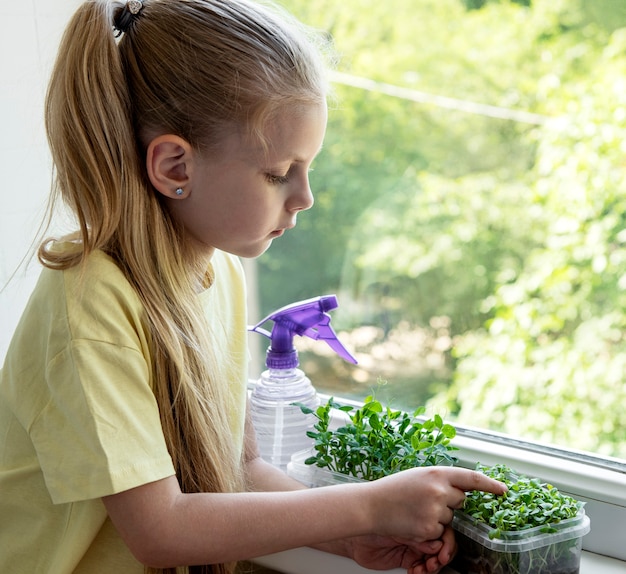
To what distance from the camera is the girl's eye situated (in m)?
→ 0.82

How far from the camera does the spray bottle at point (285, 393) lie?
108cm

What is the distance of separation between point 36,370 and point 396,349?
770mm

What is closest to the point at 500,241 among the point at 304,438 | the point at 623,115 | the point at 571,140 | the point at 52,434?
the point at 571,140

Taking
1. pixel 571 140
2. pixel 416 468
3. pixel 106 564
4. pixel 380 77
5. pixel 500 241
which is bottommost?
pixel 106 564

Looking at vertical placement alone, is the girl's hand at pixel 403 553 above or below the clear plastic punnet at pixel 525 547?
below

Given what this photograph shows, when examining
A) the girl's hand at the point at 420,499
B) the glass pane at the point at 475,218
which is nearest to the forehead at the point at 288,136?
the girl's hand at the point at 420,499

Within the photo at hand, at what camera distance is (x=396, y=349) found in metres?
1.45

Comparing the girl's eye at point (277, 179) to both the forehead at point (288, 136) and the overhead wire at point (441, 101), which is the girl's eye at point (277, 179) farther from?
the overhead wire at point (441, 101)

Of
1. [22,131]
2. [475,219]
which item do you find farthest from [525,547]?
[475,219]

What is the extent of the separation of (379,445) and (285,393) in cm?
24

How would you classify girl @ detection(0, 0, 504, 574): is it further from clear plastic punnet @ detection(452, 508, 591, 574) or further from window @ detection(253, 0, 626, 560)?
window @ detection(253, 0, 626, 560)

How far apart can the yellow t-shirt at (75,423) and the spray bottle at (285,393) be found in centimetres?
29

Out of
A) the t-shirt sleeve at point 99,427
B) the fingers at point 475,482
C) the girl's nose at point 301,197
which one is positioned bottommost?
the fingers at point 475,482

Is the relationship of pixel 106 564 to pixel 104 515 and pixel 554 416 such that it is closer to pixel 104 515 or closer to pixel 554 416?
pixel 104 515
